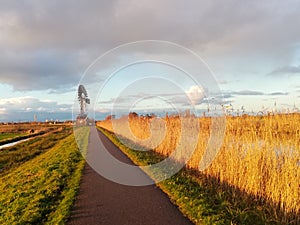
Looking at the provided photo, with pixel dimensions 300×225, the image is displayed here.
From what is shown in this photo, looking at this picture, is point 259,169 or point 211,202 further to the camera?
point 259,169

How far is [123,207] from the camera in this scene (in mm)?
7016

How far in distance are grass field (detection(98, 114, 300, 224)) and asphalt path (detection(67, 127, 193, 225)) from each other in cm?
114

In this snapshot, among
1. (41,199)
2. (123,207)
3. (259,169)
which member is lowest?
(41,199)

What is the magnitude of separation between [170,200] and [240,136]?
3.04 m

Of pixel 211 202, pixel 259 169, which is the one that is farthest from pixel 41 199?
pixel 259 169

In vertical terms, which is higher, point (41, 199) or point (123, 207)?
point (123, 207)

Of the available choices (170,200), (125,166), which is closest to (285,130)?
(170,200)

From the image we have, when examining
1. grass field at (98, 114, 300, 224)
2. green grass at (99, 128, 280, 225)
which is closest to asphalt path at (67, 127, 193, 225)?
green grass at (99, 128, 280, 225)

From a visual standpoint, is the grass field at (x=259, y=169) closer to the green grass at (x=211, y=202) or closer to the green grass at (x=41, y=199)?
the green grass at (x=211, y=202)

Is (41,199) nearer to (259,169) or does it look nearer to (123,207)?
(123,207)

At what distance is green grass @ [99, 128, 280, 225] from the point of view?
20.1ft

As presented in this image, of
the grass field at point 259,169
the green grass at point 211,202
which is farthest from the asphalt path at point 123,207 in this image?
the grass field at point 259,169

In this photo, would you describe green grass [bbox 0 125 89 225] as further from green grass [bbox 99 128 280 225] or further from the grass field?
the grass field

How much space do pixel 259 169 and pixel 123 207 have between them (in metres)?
3.49
